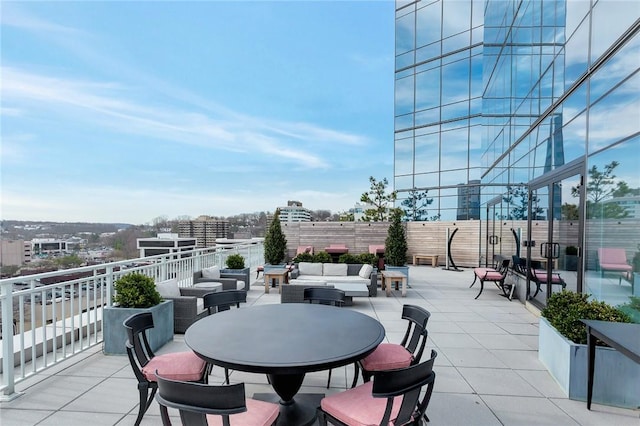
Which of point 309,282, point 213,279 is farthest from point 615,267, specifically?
point 213,279

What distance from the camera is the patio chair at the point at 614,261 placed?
290 centimetres

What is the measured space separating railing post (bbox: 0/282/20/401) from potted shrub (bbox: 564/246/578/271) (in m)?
5.98

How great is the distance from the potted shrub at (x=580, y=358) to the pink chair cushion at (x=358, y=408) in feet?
6.14

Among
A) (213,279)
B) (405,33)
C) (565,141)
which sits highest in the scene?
(405,33)

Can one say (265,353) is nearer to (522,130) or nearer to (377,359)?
(377,359)

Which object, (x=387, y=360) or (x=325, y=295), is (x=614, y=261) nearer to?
(x=387, y=360)

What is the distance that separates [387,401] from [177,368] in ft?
4.76

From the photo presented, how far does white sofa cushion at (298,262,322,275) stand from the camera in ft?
23.6

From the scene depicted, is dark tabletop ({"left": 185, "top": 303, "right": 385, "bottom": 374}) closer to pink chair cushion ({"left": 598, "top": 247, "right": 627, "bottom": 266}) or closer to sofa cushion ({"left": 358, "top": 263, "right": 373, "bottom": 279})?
pink chair cushion ({"left": 598, "top": 247, "right": 627, "bottom": 266})

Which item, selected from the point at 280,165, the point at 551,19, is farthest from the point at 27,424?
the point at 280,165

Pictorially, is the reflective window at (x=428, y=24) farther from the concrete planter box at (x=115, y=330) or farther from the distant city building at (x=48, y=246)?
the concrete planter box at (x=115, y=330)

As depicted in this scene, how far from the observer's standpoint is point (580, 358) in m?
2.53

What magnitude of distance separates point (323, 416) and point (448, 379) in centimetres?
173

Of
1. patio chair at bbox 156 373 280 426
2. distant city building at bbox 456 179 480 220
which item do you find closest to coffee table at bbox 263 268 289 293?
patio chair at bbox 156 373 280 426
